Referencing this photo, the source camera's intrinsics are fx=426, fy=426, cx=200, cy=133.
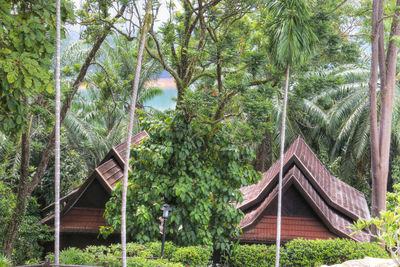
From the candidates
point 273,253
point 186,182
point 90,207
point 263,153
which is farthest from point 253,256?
point 263,153

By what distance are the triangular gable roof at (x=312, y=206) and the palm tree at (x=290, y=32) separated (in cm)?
286

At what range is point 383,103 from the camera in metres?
11.7

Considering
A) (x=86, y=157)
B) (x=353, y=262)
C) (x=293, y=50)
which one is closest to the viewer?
(x=353, y=262)

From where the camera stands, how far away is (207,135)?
9.28 meters

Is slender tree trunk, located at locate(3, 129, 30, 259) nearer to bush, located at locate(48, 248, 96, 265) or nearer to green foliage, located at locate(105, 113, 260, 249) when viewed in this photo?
green foliage, located at locate(105, 113, 260, 249)

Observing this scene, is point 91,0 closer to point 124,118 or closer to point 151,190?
point 151,190

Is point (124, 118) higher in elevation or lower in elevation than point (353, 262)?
higher

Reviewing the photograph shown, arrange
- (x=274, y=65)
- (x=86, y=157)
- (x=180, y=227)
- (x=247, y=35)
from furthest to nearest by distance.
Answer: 1. (x=86, y=157)
2. (x=247, y=35)
3. (x=180, y=227)
4. (x=274, y=65)

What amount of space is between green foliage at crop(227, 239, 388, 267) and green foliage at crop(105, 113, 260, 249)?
727 millimetres

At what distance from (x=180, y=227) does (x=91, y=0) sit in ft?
18.5

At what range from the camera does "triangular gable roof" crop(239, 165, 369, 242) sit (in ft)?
34.2

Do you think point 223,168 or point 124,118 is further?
point 124,118

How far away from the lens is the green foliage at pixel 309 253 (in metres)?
9.12

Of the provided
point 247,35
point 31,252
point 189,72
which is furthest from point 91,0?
point 31,252
